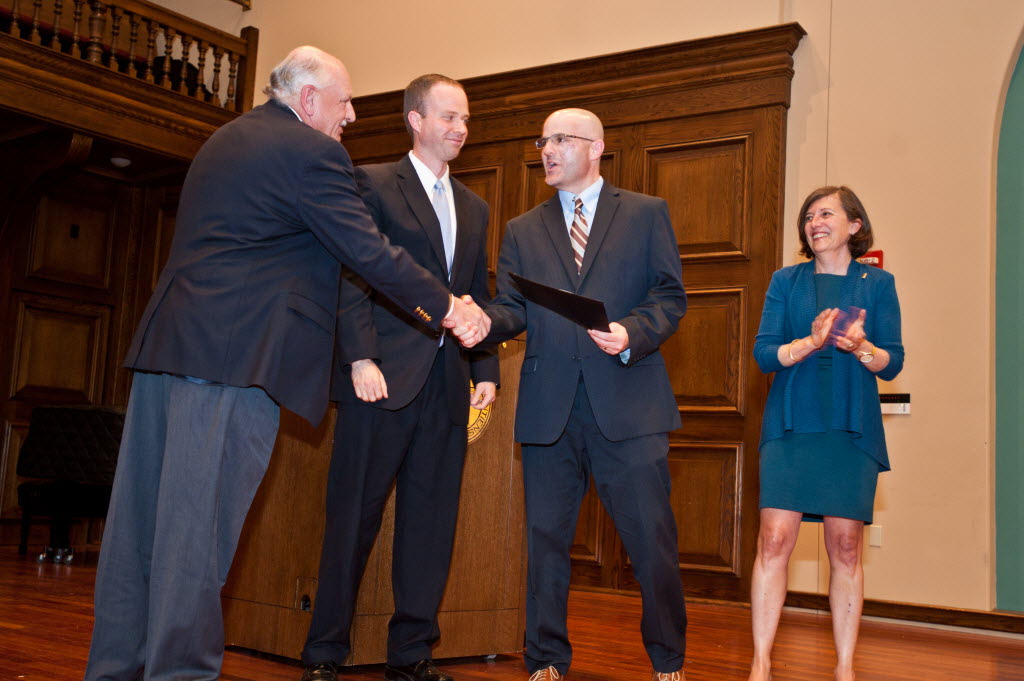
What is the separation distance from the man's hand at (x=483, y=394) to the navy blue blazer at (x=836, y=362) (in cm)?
81

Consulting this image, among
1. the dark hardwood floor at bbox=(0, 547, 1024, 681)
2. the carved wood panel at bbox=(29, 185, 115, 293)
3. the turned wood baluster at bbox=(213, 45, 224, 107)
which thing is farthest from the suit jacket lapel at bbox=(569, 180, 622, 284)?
the carved wood panel at bbox=(29, 185, 115, 293)

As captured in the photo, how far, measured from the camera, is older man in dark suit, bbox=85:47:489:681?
2.16 m

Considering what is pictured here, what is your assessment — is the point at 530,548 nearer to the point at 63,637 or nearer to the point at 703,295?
the point at 63,637

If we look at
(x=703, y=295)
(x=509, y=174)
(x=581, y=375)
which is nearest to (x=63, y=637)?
(x=581, y=375)

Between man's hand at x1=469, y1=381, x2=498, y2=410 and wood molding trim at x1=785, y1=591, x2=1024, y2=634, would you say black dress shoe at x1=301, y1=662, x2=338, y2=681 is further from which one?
wood molding trim at x1=785, y1=591, x2=1024, y2=634

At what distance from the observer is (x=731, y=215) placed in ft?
Result: 18.9

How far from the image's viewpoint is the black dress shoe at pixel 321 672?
268 cm

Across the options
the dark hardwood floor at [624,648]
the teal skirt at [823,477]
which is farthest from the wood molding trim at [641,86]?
the teal skirt at [823,477]

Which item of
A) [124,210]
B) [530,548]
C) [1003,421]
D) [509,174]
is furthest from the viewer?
[124,210]

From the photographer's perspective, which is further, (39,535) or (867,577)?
(39,535)

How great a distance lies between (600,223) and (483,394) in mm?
633

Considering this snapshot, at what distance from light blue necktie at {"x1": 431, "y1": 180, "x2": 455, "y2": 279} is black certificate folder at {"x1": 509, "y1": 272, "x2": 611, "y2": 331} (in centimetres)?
39

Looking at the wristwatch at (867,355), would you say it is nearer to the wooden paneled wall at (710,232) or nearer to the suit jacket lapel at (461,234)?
the suit jacket lapel at (461,234)

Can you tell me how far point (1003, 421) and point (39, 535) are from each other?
6440mm
